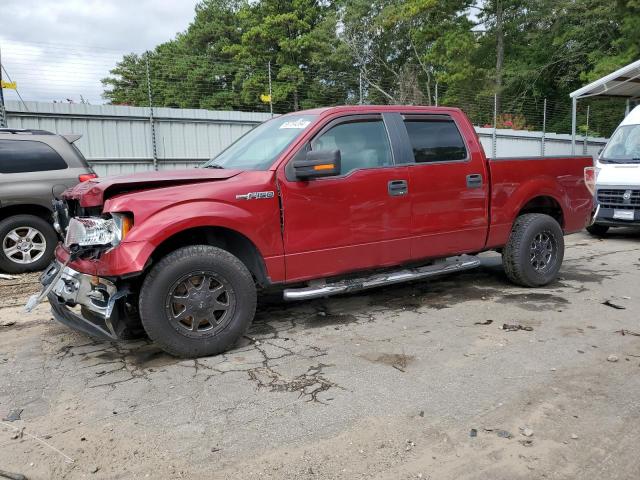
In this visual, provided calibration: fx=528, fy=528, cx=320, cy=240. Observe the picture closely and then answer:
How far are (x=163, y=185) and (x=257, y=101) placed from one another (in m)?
19.5

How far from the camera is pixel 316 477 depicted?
8.11ft

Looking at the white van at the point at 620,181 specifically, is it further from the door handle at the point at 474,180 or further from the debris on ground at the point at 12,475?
the debris on ground at the point at 12,475

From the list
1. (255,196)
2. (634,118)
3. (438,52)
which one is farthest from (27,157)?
(438,52)

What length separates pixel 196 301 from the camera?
152 inches

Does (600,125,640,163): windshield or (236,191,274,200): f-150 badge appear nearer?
(236,191,274,200): f-150 badge

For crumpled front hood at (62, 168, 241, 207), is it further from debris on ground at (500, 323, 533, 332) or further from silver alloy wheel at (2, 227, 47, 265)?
silver alloy wheel at (2, 227, 47, 265)

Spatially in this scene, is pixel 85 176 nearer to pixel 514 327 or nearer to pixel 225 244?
pixel 225 244

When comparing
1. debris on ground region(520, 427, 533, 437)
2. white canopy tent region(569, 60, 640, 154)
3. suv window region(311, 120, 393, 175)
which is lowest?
debris on ground region(520, 427, 533, 437)

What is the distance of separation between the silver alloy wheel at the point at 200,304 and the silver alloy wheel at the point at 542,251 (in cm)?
348

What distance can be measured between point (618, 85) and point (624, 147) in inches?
239

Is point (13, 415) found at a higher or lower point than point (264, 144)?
lower

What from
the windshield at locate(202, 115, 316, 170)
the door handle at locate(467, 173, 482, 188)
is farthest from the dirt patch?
the door handle at locate(467, 173, 482, 188)

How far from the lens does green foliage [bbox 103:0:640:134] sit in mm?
22719

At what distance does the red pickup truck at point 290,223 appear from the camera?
373cm
